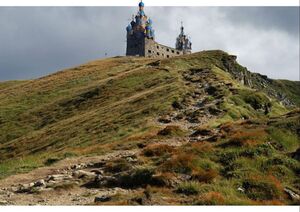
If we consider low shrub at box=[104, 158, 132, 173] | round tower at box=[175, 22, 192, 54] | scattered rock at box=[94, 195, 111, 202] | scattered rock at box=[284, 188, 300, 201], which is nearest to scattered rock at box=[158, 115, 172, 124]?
A: low shrub at box=[104, 158, 132, 173]

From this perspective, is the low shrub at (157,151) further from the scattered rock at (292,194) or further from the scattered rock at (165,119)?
the scattered rock at (165,119)

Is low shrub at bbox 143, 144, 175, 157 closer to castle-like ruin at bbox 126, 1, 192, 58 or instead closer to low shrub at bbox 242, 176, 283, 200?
low shrub at bbox 242, 176, 283, 200

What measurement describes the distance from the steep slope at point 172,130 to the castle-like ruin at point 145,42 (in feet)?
132

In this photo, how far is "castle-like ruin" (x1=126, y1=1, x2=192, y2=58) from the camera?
146 meters

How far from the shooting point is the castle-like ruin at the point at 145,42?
146 meters

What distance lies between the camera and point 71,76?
10862 centimetres

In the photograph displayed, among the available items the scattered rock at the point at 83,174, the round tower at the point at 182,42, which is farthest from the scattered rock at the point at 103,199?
the round tower at the point at 182,42

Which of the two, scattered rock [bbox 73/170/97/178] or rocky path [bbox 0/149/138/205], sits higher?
scattered rock [bbox 73/170/97/178]

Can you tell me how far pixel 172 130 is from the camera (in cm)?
3744

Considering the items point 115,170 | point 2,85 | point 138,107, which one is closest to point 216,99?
point 138,107

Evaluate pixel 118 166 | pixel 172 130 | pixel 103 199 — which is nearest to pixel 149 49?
pixel 172 130

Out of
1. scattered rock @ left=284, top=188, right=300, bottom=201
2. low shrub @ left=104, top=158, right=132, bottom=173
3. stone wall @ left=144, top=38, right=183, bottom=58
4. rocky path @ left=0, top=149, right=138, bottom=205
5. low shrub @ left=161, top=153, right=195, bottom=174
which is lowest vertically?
rocky path @ left=0, top=149, right=138, bottom=205

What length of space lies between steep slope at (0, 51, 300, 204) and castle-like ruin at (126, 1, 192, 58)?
40.4m

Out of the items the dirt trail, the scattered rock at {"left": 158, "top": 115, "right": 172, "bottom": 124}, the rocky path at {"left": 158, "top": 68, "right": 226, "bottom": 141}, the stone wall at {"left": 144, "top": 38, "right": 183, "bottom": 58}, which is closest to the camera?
the dirt trail
